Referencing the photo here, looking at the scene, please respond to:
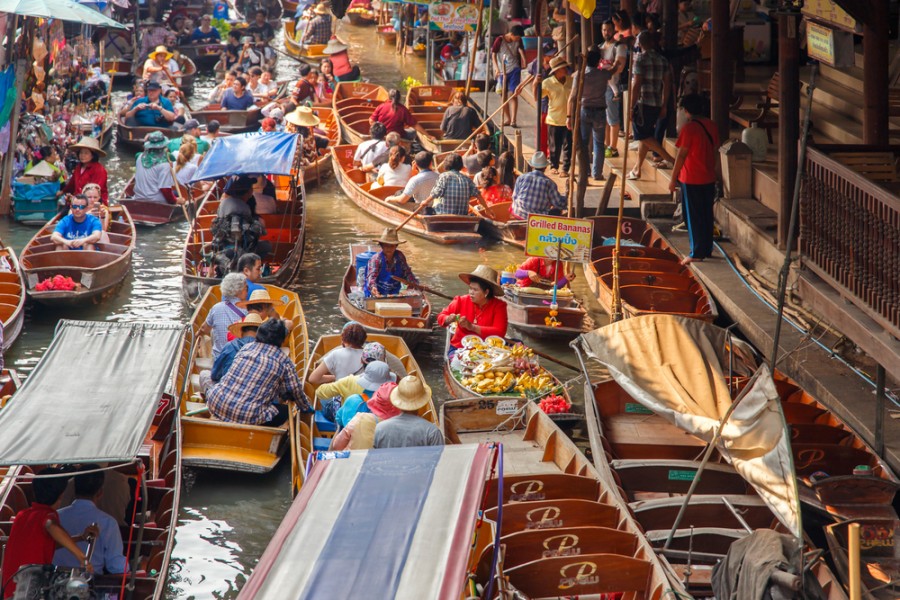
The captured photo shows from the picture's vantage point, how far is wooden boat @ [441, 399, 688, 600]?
7.60m

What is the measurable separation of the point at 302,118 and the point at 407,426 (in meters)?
14.2

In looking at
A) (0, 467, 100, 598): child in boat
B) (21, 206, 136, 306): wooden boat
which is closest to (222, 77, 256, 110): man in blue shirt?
(21, 206, 136, 306): wooden boat

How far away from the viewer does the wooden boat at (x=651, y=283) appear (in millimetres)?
13539

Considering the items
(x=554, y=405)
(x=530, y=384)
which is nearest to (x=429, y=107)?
(x=530, y=384)

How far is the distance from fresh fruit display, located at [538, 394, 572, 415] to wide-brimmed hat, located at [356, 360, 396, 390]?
5.87 feet

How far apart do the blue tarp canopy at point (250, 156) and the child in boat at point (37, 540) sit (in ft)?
26.3

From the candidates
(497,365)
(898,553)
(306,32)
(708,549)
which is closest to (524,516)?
(708,549)

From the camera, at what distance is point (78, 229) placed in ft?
50.9

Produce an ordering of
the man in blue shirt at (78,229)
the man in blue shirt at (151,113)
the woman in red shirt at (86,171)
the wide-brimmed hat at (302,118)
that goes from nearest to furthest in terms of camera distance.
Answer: the man in blue shirt at (78,229) → the woman in red shirt at (86,171) → the wide-brimmed hat at (302,118) → the man in blue shirt at (151,113)

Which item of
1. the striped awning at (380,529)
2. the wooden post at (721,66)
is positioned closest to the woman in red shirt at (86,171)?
the wooden post at (721,66)

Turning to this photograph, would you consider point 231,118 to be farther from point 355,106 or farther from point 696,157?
point 696,157

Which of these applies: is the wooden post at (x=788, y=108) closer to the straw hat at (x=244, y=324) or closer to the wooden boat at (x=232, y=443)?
the straw hat at (x=244, y=324)

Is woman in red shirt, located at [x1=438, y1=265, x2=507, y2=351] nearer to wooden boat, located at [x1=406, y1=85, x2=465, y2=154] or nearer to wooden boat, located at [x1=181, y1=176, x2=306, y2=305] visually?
wooden boat, located at [x1=181, y1=176, x2=306, y2=305]

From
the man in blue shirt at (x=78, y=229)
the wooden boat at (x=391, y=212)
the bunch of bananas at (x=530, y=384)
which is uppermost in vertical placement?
the man in blue shirt at (x=78, y=229)
